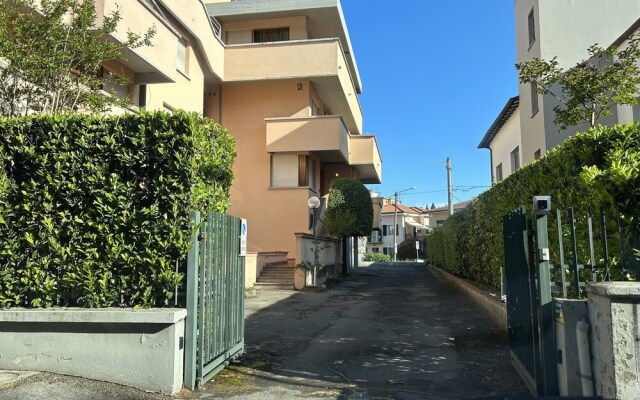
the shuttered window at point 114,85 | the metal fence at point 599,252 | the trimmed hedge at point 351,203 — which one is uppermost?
the shuttered window at point 114,85

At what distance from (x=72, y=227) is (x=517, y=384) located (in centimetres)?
508

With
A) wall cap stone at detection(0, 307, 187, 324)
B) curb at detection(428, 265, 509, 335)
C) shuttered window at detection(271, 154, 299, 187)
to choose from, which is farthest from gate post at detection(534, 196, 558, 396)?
shuttered window at detection(271, 154, 299, 187)

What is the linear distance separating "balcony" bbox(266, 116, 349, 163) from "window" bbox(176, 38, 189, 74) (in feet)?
15.0

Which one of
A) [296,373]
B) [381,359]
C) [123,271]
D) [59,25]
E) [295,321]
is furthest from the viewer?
[295,321]

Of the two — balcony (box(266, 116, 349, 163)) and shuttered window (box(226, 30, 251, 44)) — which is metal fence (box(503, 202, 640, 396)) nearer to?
balcony (box(266, 116, 349, 163))

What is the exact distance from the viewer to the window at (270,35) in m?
20.9

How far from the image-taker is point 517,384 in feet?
17.6

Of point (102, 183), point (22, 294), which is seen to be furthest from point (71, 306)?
point (102, 183)

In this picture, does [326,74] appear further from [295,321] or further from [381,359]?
[381,359]

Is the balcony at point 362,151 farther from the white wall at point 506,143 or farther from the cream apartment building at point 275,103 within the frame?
the white wall at point 506,143

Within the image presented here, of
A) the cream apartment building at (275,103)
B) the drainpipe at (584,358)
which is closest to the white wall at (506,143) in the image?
the cream apartment building at (275,103)

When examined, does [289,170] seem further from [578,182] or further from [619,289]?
[619,289]

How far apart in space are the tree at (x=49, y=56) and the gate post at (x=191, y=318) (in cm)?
447

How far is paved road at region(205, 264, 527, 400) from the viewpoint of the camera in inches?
205
